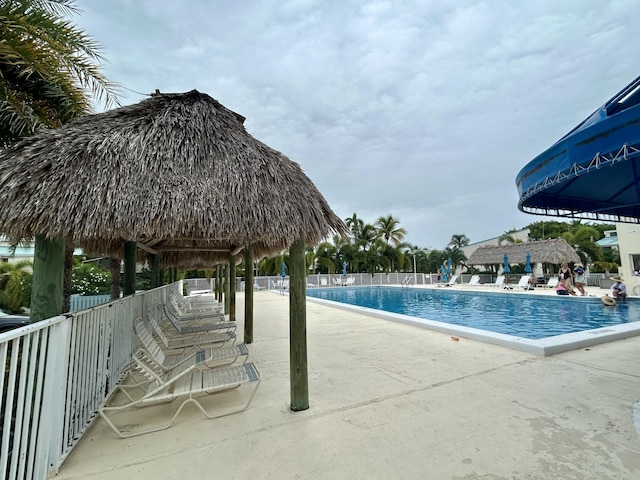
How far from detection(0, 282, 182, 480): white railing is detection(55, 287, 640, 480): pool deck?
0.92 feet

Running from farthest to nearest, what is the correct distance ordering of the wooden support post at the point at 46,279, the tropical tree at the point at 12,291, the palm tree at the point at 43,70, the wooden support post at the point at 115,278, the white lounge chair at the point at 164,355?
1. the tropical tree at the point at 12,291
2. the wooden support post at the point at 115,278
3. the palm tree at the point at 43,70
4. the white lounge chair at the point at 164,355
5. the wooden support post at the point at 46,279

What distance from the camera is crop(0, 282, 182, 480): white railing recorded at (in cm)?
205

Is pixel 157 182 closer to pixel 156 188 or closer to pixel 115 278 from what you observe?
pixel 156 188

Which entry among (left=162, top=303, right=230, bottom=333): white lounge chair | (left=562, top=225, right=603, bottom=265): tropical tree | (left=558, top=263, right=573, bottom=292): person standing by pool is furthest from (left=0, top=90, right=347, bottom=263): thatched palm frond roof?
(left=562, top=225, right=603, bottom=265): tropical tree

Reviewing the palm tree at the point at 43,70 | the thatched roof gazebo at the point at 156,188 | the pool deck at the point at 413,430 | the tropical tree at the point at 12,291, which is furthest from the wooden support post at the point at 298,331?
the tropical tree at the point at 12,291

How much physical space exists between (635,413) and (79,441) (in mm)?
5847

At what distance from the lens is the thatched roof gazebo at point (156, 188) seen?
3.15 meters

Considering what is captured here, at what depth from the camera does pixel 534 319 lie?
1152 cm

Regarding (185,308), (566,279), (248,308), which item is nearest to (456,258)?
(566,279)

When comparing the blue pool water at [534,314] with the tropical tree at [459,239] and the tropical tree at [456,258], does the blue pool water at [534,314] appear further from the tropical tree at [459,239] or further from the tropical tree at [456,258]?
the tropical tree at [459,239]

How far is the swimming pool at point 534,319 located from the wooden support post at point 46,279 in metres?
7.28

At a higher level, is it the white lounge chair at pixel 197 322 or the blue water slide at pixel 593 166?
the blue water slide at pixel 593 166

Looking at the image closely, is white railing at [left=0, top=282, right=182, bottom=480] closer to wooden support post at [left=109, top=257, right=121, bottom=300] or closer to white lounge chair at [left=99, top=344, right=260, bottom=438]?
white lounge chair at [left=99, top=344, right=260, bottom=438]

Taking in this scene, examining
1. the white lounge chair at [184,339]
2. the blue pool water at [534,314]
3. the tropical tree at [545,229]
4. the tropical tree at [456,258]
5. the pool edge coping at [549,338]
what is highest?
the tropical tree at [545,229]
